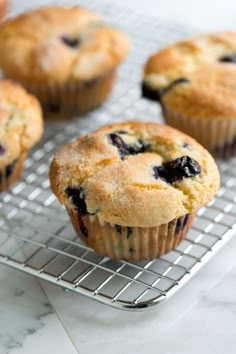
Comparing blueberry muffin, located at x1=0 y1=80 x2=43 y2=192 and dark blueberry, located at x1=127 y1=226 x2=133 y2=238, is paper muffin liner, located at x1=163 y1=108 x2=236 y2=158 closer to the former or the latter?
blueberry muffin, located at x1=0 y1=80 x2=43 y2=192

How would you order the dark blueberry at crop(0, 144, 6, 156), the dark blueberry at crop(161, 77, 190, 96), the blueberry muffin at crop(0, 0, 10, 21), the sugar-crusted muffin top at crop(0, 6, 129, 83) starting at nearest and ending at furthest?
the dark blueberry at crop(0, 144, 6, 156) < the dark blueberry at crop(161, 77, 190, 96) < the sugar-crusted muffin top at crop(0, 6, 129, 83) < the blueberry muffin at crop(0, 0, 10, 21)

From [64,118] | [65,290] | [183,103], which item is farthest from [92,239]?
[64,118]

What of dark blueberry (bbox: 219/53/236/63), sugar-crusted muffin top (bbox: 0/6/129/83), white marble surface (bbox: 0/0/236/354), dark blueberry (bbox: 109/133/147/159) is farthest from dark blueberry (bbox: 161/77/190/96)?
white marble surface (bbox: 0/0/236/354)

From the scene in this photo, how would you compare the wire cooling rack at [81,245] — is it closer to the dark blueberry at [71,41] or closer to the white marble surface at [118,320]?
the white marble surface at [118,320]

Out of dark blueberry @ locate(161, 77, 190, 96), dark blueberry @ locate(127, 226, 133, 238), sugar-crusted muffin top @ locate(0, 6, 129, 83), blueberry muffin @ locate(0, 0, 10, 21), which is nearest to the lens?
dark blueberry @ locate(127, 226, 133, 238)

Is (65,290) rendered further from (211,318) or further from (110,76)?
(110,76)

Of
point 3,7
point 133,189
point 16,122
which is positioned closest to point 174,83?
point 16,122

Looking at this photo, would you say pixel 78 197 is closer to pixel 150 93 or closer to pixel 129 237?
pixel 129 237
